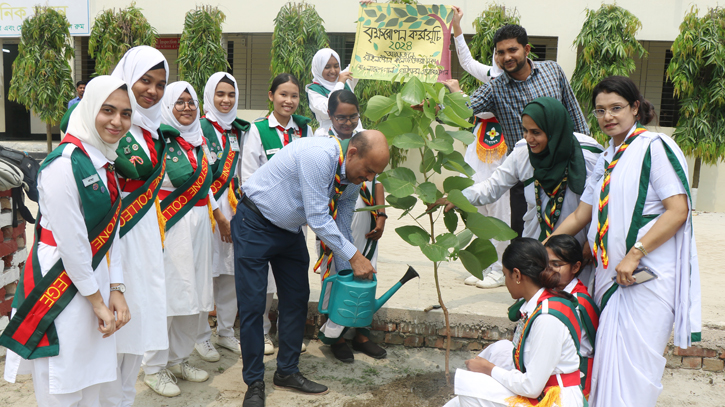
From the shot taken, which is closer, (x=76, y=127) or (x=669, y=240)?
(x=76, y=127)

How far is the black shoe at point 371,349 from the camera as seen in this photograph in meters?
3.61

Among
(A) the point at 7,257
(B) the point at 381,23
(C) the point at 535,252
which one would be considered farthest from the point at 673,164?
(A) the point at 7,257

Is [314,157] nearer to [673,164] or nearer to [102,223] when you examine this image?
[102,223]

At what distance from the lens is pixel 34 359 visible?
1.97 metres

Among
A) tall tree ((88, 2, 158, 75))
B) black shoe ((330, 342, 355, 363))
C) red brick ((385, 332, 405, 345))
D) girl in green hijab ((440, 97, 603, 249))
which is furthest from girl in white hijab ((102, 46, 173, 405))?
tall tree ((88, 2, 158, 75))

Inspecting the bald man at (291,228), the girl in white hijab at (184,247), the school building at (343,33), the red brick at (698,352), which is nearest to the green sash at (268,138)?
the girl in white hijab at (184,247)

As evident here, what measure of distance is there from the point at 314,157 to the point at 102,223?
3.26 feet

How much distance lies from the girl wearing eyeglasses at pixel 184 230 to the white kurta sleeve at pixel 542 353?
1.82 metres

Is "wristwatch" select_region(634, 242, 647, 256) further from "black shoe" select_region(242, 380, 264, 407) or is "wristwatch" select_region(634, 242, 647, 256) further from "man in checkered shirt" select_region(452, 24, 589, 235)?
"black shoe" select_region(242, 380, 264, 407)

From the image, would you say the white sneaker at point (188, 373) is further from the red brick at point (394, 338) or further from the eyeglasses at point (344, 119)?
the eyeglasses at point (344, 119)

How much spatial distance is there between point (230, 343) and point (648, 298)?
2554 millimetres

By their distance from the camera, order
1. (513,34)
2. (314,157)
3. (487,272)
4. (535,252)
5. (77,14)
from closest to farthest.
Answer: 1. (535,252)
2. (314,157)
3. (513,34)
4. (487,272)
5. (77,14)

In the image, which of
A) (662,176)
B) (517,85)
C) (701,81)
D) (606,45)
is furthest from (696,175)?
(662,176)

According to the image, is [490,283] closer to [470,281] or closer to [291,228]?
[470,281]
